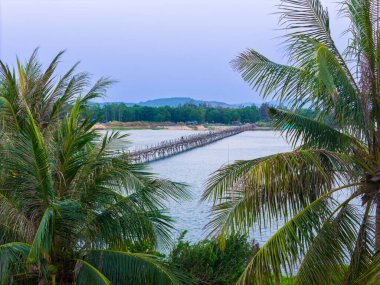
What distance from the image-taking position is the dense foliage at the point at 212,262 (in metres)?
9.97

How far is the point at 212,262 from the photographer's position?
10.1m

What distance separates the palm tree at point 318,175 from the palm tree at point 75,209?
4.73 ft

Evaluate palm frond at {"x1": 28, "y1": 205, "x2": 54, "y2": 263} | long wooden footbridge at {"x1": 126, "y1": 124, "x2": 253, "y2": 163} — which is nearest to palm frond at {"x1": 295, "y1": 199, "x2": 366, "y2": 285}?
palm frond at {"x1": 28, "y1": 205, "x2": 54, "y2": 263}

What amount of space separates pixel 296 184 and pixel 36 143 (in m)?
3.49

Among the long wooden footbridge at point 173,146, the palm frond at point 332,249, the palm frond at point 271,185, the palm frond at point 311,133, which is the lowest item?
the long wooden footbridge at point 173,146

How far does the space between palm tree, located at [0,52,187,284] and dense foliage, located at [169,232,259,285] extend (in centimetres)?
183

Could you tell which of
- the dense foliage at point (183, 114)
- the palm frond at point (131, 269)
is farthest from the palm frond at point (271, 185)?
the dense foliage at point (183, 114)

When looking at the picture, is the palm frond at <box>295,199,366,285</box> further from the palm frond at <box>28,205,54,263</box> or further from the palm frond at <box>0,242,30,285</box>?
the palm frond at <box>0,242,30,285</box>

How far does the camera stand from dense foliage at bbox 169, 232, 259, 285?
9969 millimetres

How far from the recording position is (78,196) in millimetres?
7750

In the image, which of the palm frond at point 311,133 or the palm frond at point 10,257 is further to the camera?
the palm frond at point 311,133

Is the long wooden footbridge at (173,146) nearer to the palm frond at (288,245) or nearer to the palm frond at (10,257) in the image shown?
the palm frond at (10,257)

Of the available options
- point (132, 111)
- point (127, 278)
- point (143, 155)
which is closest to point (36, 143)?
point (127, 278)

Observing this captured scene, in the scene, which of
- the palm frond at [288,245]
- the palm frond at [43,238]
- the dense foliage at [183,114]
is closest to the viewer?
the palm frond at [43,238]
